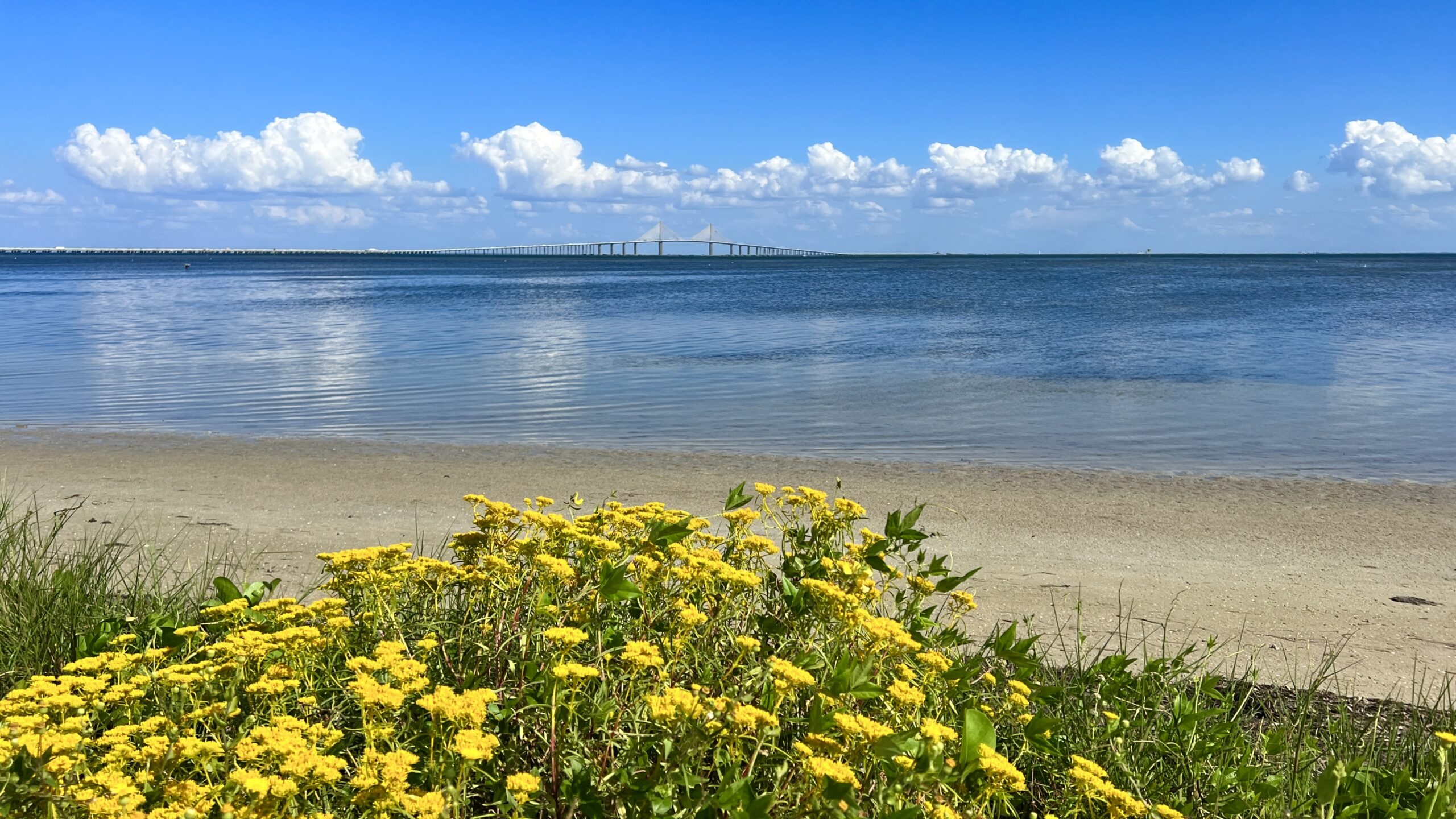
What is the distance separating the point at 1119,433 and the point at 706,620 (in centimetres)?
1009

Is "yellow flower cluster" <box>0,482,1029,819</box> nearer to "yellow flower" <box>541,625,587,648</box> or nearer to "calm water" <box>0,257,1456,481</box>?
"yellow flower" <box>541,625,587,648</box>

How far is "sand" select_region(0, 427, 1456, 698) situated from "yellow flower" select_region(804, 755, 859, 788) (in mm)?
2080

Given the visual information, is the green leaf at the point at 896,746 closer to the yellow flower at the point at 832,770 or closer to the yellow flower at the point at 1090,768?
the yellow flower at the point at 832,770

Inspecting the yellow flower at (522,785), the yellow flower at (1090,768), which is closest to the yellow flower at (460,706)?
the yellow flower at (522,785)

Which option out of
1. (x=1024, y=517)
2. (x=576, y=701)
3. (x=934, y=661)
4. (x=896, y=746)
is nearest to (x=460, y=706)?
(x=576, y=701)

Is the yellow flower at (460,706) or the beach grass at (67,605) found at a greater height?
the yellow flower at (460,706)

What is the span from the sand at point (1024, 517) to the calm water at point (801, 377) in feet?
3.70

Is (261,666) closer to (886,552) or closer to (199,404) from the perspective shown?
(886,552)

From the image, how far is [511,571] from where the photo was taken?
2285 millimetres

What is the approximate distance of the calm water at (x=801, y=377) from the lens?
11.1 metres

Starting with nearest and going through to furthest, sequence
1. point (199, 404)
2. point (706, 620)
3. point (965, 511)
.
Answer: point (706, 620), point (965, 511), point (199, 404)

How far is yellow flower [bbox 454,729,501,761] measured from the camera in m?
1.49

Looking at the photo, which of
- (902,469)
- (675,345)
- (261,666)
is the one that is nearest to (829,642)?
(261,666)

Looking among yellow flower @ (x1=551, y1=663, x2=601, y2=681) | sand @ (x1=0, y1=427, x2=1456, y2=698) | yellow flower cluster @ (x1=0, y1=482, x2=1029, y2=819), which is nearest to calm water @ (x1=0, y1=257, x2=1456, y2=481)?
sand @ (x1=0, y1=427, x2=1456, y2=698)
